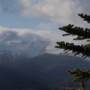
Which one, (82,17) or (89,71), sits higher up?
(82,17)

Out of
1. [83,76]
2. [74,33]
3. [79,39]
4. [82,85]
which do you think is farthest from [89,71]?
[82,85]

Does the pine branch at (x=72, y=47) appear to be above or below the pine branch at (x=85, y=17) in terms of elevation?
below

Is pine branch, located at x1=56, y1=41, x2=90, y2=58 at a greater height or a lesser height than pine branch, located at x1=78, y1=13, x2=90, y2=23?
lesser

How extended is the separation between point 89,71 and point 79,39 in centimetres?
144

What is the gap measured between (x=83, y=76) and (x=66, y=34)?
6.80 feet

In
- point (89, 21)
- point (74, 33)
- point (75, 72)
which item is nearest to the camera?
→ point (74, 33)

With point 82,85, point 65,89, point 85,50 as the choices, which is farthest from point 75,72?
point 82,85

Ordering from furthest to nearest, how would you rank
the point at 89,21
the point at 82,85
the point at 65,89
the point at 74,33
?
the point at 82,85, the point at 65,89, the point at 89,21, the point at 74,33

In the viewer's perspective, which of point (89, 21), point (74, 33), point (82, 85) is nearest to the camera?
point (74, 33)

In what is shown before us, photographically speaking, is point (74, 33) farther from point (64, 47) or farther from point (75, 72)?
point (75, 72)

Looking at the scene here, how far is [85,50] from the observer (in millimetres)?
12562

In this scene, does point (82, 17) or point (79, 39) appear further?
point (79, 39)

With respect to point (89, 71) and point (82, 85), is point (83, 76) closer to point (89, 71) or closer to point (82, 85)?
point (89, 71)

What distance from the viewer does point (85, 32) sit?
12.4 metres
